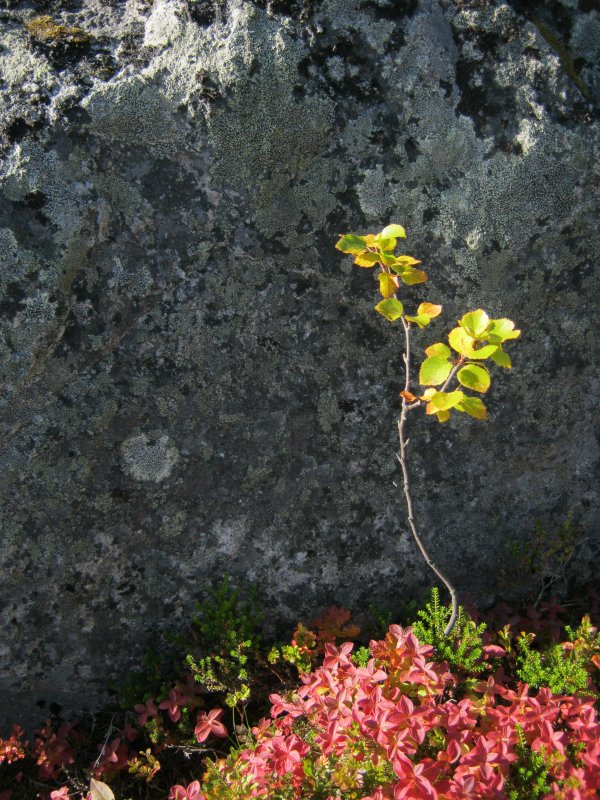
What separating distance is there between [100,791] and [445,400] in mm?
1689

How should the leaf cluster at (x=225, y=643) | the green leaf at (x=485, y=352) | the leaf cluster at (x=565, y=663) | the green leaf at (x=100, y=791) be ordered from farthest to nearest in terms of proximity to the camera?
the leaf cluster at (x=225, y=643) < the leaf cluster at (x=565, y=663) < the green leaf at (x=100, y=791) < the green leaf at (x=485, y=352)

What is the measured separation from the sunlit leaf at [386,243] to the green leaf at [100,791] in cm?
194

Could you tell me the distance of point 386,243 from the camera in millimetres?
2119

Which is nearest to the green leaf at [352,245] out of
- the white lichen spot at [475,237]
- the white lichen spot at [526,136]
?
the white lichen spot at [475,237]

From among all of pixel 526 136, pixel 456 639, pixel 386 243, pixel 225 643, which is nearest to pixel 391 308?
pixel 386 243

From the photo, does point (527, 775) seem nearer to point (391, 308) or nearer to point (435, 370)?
point (435, 370)

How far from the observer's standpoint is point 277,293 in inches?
99.0

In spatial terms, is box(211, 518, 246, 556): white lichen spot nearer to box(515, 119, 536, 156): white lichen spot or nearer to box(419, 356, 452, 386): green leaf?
box(419, 356, 452, 386): green leaf

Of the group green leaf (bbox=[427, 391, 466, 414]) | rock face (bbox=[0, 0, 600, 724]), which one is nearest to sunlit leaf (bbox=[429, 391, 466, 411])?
green leaf (bbox=[427, 391, 466, 414])

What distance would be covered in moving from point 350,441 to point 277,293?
2.09 ft

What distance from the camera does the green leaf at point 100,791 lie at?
2229 millimetres

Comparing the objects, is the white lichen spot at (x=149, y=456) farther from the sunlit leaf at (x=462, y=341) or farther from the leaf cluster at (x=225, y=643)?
the sunlit leaf at (x=462, y=341)

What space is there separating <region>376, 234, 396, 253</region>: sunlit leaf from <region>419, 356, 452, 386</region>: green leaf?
0.41 m

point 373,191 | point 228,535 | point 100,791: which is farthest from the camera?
point 228,535
